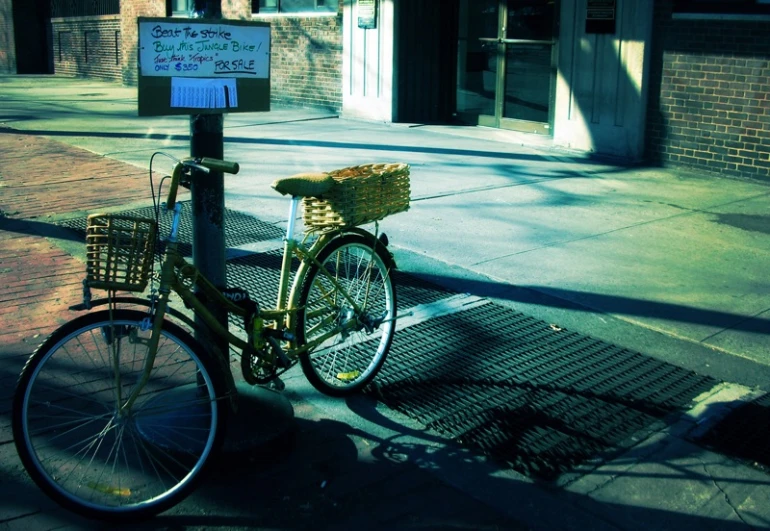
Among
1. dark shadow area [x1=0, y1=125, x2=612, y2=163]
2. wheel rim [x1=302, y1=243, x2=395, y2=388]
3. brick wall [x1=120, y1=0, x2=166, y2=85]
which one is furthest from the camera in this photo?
brick wall [x1=120, y1=0, x2=166, y2=85]

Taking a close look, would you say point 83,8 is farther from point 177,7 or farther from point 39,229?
point 39,229

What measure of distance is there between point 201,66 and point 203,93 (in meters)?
0.11

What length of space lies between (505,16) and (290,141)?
341cm

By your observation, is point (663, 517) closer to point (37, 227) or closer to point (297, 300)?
point (297, 300)

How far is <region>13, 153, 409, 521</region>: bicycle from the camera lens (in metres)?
3.06

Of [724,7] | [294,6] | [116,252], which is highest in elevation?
[294,6]

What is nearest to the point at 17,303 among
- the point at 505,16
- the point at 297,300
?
the point at 297,300

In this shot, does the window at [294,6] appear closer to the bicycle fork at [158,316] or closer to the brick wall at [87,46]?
the brick wall at [87,46]

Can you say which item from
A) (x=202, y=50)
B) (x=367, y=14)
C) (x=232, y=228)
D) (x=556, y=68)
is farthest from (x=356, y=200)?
(x=367, y=14)

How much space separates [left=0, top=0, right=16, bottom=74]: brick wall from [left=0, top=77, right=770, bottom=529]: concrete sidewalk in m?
13.6

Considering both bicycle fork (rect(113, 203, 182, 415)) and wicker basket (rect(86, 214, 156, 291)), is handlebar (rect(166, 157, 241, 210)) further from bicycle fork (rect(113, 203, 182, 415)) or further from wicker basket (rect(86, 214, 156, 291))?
wicker basket (rect(86, 214, 156, 291))

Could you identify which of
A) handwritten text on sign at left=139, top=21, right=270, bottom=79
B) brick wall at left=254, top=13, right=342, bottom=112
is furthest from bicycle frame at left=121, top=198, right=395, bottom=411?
brick wall at left=254, top=13, right=342, bottom=112

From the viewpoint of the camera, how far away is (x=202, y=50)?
3518 mm

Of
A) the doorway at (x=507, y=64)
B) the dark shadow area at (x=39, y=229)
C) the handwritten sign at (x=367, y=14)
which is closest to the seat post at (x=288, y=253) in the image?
the dark shadow area at (x=39, y=229)
